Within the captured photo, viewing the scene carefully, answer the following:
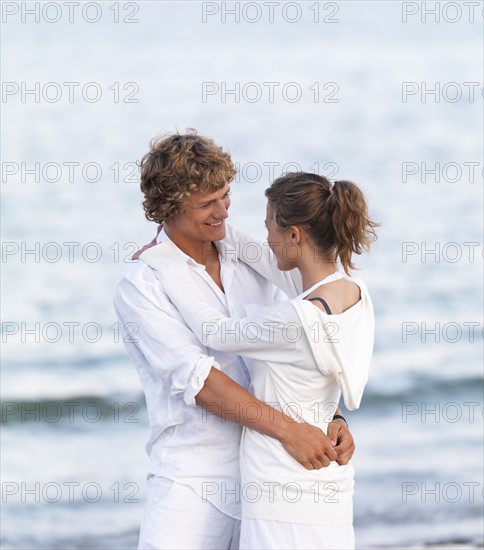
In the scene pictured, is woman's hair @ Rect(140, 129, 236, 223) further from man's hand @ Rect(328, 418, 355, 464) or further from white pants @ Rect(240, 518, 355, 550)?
white pants @ Rect(240, 518, 355, 550)

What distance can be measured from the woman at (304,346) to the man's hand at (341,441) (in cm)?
2

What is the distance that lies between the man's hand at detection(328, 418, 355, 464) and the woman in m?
0.02

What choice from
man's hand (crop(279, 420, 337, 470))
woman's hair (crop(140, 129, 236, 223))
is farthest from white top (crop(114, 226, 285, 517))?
man's hand (crop(279, 420, 337, 470))

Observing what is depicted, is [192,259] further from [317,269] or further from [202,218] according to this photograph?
[317,269]

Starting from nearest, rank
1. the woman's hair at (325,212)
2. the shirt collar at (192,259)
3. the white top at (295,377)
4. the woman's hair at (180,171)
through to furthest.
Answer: the white top at (295,377) < the woman's hair at (325,212) < the woman's hair at (180,171) < the shirt collar at (192,259)

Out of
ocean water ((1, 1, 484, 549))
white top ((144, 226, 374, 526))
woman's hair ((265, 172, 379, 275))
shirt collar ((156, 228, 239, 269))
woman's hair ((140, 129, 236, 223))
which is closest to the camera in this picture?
white top ((144, 226, 374, 526))

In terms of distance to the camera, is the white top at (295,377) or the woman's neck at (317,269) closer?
the white top at (295,377)

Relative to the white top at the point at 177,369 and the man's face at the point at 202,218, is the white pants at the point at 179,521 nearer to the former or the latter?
the white top at the point at 177,369

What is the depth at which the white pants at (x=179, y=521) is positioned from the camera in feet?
9.41

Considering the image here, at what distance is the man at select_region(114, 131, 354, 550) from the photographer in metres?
2.79

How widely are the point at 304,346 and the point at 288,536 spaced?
506mm

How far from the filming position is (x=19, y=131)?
15625 millimetres

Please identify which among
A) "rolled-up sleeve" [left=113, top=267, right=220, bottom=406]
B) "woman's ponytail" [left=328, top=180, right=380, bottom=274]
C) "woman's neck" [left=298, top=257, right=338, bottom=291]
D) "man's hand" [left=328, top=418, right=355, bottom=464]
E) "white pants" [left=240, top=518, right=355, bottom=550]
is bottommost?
"white pants" [left=240, top=518, right=355, bottom=550]

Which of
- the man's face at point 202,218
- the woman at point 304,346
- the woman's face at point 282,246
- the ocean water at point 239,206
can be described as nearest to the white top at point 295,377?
the woman at point 304,346
